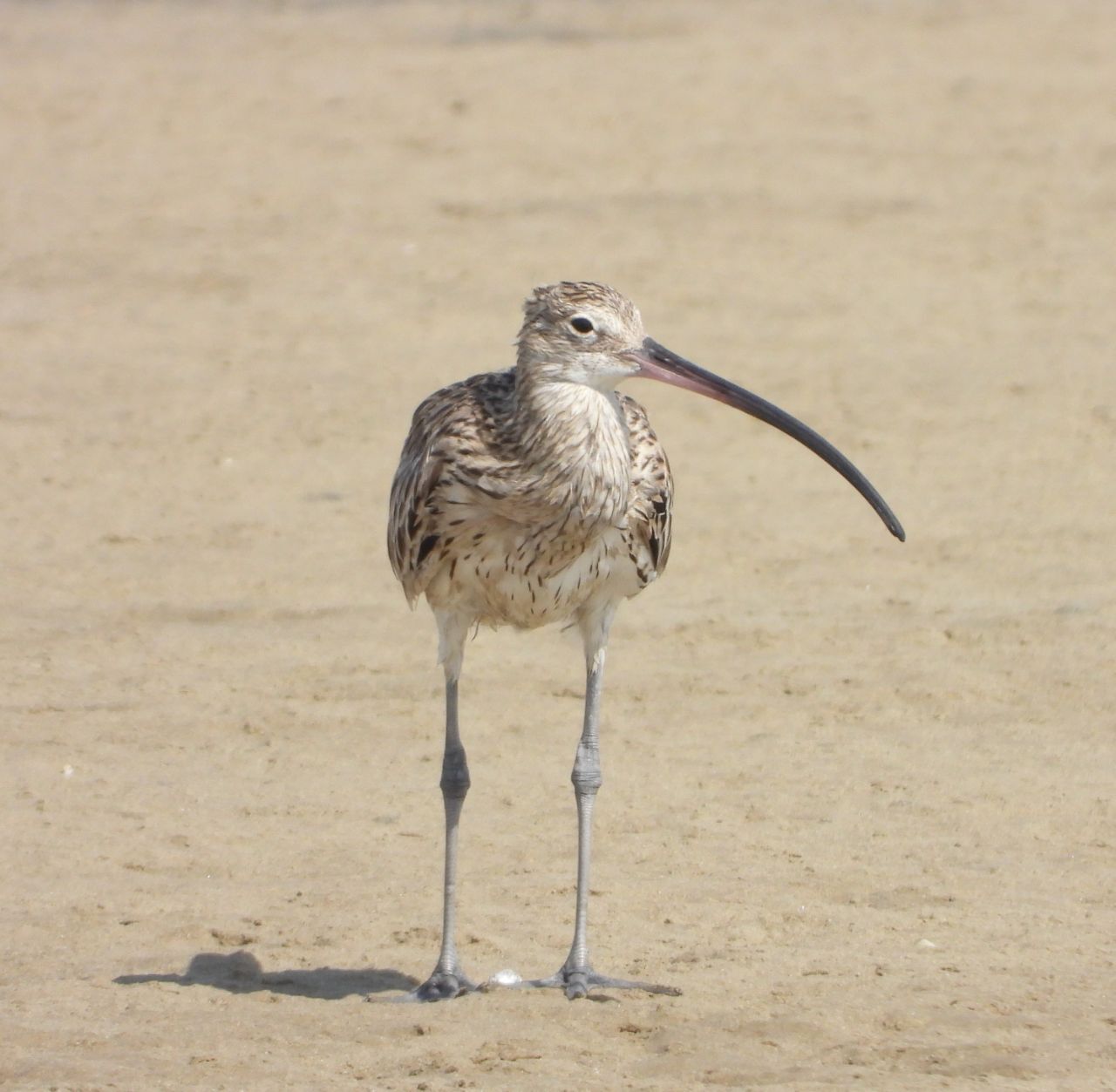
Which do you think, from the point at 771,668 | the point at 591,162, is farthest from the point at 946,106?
the point at 771,668

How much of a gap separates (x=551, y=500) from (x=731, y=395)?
0.63 m

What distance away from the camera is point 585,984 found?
575cm

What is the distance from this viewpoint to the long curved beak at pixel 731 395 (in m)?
5.66

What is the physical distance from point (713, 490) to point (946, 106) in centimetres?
638

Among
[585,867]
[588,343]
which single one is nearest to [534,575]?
[588,343]

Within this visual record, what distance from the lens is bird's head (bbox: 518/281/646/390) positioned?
222 inches

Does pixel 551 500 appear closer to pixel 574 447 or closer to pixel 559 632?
pixel 574 447

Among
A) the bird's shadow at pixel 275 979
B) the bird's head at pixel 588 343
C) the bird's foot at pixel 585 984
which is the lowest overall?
the bird's shadow at pixel 275 979

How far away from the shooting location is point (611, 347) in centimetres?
565

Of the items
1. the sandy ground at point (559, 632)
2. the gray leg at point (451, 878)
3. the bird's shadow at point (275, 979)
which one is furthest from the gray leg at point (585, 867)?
the bird's shadow at point (275, 979)

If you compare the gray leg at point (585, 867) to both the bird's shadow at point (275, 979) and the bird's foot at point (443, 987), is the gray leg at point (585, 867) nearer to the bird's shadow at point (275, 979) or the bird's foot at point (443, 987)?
the bird's foot at point (443, 987)

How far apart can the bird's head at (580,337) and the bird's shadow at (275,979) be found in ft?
5.95

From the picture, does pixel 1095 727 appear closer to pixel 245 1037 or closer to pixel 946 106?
pixel 245 1037

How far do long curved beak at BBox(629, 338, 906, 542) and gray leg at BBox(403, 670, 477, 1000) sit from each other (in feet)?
3.91
